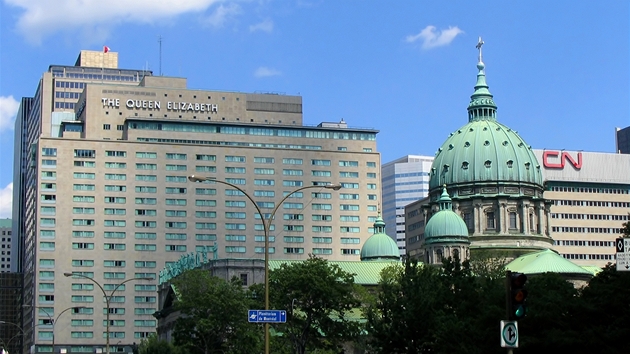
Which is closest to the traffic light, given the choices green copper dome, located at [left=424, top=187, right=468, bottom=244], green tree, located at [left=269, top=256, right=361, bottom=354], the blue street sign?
the blue street sign

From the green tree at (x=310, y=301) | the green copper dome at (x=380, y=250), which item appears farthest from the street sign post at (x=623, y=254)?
the green copper dome at (x=380, y=250)

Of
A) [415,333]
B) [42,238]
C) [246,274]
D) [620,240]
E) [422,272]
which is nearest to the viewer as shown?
[620,240]

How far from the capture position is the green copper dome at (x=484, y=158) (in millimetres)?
179375

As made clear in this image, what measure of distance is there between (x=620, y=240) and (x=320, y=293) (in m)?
71.2

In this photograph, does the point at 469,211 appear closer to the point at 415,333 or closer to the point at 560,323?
the point at 415,333

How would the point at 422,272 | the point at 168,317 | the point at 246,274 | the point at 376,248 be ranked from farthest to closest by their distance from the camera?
the point at 376,248 < the point at 168,317 < the point at 246,274 < the point at 422,272

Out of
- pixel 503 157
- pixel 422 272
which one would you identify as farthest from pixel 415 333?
pixel 503 157

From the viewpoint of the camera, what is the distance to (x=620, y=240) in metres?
38.2

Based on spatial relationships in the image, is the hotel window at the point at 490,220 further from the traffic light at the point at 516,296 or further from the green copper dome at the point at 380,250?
the traffic light at the point at 516,296

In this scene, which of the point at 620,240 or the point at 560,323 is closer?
the point at 620,240

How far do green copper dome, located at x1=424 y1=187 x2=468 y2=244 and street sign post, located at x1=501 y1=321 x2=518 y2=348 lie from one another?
12828 centimetres

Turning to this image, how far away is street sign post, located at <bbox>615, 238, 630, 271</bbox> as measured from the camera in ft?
124

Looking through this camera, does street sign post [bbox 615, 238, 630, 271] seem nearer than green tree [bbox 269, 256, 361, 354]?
Yes

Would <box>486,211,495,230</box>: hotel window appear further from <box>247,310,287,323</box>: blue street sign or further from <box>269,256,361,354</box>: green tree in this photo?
<box>247,310,287,323</box>: blue street sign
